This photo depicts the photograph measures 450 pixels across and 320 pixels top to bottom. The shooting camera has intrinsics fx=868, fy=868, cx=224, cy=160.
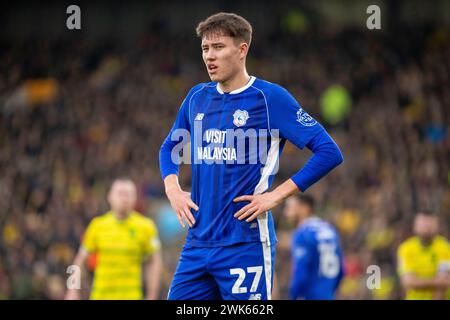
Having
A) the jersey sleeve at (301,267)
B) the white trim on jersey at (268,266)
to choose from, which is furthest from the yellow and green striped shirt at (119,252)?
the white trim on jersey at (268,266)

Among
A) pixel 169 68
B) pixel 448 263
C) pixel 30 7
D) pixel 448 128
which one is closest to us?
pixel 448 263

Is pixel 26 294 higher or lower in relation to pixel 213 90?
lower

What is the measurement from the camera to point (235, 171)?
17.5 feet

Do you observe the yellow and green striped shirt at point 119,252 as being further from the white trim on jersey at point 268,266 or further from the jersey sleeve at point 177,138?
the white trim on jersey at point 268,266

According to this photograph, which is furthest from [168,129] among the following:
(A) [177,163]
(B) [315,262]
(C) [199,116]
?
(C) [199,116]

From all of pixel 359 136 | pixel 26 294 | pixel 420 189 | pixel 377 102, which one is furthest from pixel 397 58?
pixel 26 294

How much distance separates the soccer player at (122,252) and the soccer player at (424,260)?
293 cm

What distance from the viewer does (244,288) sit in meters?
5.18

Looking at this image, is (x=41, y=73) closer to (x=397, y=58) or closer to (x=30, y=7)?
(x=30, y=7)

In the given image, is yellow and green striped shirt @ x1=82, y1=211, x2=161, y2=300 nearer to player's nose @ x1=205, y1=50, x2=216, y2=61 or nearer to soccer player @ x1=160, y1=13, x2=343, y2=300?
soccer player @ x1=160, y1=13, x2=343, y2=300

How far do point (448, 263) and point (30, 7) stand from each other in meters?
17.1

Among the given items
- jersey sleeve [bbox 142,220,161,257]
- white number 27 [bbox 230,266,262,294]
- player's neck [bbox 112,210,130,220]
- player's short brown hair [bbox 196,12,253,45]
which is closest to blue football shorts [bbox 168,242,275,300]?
white number 27 [bbox 230,266,262,294]

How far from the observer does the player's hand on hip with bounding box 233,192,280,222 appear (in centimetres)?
523

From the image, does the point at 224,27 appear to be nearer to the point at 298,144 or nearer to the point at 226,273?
the point at 298,144
